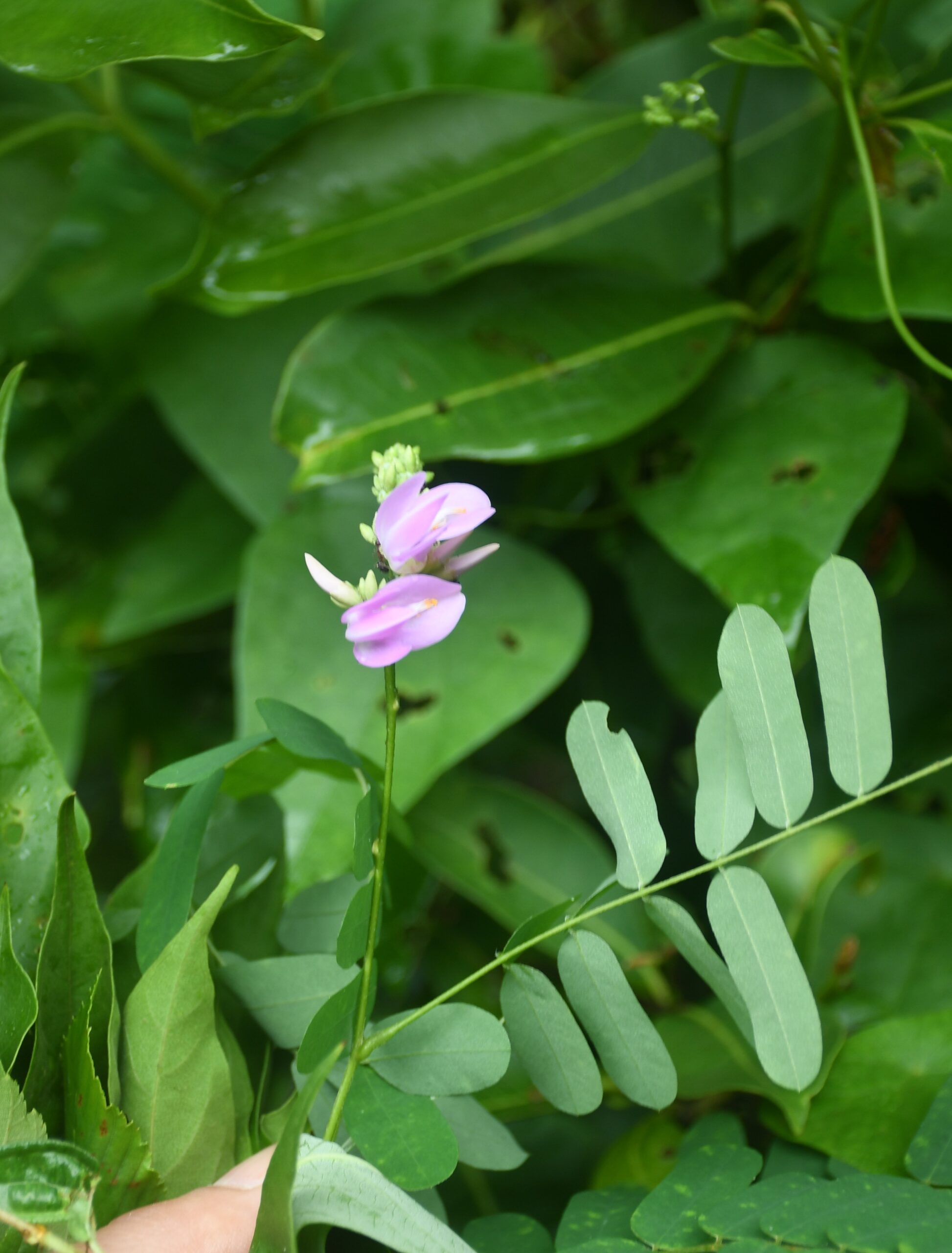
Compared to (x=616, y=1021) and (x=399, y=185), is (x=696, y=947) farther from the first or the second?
(x=399, y=185)

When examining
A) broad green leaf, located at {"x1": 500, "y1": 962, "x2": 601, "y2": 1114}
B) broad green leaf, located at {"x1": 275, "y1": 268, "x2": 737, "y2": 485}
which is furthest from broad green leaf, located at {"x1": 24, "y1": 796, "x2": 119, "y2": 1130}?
broad green leaf, located at {"x1": 275, "y1": 268, "x2": 737, "y2": 485}

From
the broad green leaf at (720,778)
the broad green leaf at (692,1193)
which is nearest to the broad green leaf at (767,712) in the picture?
the broad green leaf at (720,778)

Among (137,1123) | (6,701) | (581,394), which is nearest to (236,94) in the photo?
(581,394)

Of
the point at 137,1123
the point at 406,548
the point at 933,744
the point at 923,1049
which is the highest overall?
the point at 406,548

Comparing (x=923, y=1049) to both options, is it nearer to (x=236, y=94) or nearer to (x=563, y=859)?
(x=563, y=859)

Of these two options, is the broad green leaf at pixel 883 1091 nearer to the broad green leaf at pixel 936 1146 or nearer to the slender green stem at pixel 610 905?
the broad green leaf at pixel 936 1146
